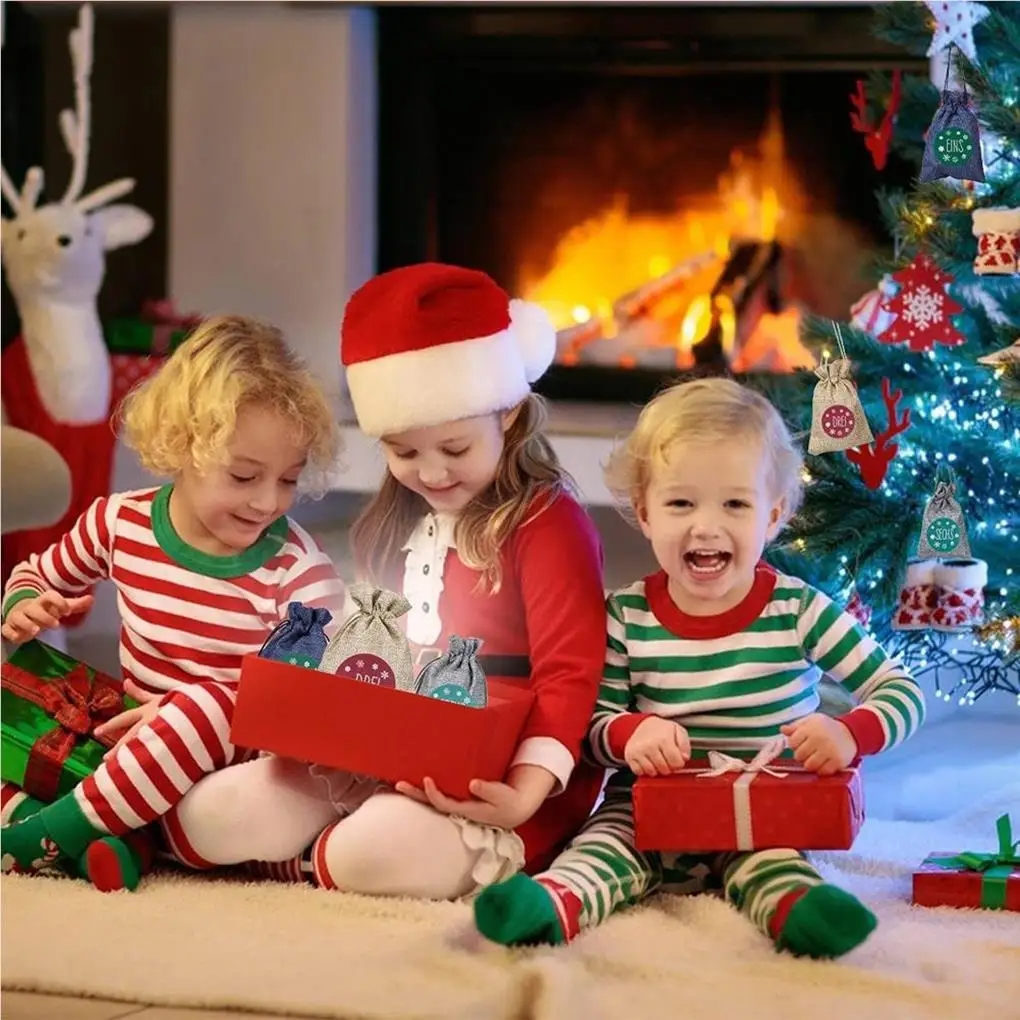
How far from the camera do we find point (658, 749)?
1427 millimetres

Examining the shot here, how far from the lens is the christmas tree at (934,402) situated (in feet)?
5.77

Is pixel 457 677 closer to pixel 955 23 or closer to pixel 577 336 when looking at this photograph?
pixel 955 23

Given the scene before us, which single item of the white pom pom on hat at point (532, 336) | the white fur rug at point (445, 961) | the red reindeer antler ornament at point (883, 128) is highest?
the red reindeer antler ornament at point (883, 128)

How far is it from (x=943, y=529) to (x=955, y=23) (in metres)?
0.56

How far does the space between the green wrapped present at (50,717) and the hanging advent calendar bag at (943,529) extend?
0.82m

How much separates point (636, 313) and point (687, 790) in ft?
5.58

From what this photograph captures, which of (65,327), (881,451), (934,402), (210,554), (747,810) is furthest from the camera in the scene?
(65,327)

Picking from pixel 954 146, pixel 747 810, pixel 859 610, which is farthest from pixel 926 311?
pixel 747 810

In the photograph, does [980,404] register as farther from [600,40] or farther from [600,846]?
[600,40]

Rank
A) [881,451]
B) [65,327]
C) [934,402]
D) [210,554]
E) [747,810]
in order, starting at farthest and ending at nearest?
[65,327] < [934,402] < [881,451] < [210,554] < [747,810]

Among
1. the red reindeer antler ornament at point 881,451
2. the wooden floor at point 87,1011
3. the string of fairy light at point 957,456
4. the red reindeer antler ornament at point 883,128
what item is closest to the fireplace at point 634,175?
the red reindeer antler ornament at point 883,128

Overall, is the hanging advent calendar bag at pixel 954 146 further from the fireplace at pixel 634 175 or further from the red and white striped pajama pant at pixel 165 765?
the fireplace at pixel 634 175

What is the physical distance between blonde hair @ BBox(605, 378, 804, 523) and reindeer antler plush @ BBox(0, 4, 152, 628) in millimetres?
1414

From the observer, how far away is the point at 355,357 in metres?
1.54
